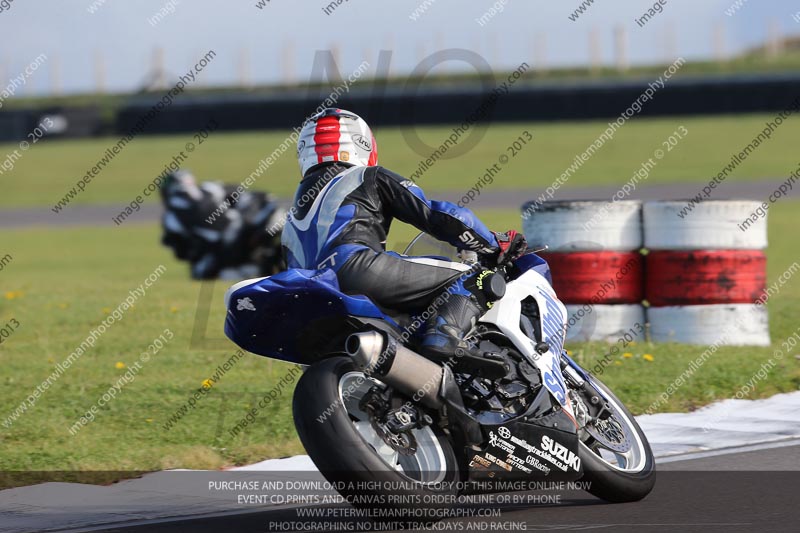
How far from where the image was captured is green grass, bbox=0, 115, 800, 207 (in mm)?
31203

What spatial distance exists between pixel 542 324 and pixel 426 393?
0.79m

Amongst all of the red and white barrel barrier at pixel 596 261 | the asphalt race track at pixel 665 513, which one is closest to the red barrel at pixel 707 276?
the red and white barrel barrier at pixel 596 261

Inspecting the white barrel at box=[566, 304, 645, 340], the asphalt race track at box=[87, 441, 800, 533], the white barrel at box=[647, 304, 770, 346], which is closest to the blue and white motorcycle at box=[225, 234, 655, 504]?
the asphalt race track at box=[87, 441, 800, 533]

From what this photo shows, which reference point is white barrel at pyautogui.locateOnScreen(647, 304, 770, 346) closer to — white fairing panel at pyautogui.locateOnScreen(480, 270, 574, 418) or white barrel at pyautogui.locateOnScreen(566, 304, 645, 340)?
white barrel at pyautogui.locateOnScreen(566, 304, 645, 340)

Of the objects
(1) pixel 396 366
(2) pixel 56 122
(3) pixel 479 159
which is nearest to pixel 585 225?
(1) pixel 396 366

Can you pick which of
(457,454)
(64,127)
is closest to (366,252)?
(457,454)

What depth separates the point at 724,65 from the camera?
45.8 metres

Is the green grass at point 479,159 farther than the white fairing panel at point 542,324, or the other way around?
the green grass at point 479,159

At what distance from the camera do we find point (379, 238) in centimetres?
540

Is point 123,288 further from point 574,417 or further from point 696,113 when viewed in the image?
point 696,113

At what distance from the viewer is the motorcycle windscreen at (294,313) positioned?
190 inches

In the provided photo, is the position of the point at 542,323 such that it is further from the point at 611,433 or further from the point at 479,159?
the point at 479,159

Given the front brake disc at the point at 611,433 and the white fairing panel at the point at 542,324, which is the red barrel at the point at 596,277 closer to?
the front brake disc at the point at 611,433

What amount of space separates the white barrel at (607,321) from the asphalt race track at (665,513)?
3.34 metres
